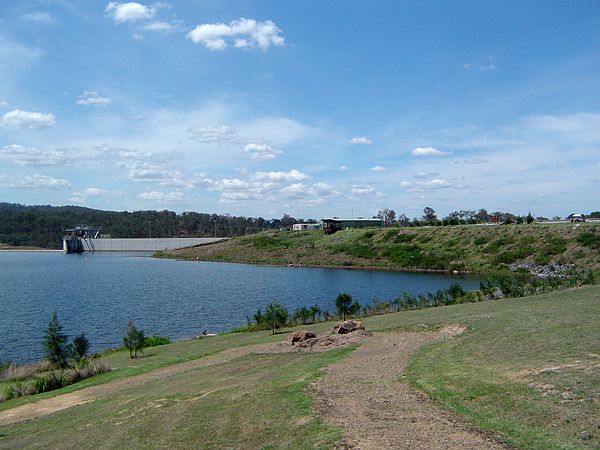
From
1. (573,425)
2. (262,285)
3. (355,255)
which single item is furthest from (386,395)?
(355,255)

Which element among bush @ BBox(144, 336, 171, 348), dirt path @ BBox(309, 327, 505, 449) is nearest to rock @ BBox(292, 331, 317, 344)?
dirt path @ BBox(309, 327, 505, 449)

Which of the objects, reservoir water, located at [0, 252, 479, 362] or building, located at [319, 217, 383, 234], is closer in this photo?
reservoir water, located at [0, 252, 479, 362]

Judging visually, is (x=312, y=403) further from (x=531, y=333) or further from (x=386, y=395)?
(x=531, y=333)

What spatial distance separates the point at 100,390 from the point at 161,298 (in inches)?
1550

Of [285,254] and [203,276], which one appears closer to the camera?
[203,276]

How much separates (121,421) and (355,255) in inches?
3930

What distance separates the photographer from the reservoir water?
141 feet

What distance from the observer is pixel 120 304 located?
185 feet

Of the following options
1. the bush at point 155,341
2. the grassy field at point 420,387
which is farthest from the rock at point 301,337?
the bush at point 155,341

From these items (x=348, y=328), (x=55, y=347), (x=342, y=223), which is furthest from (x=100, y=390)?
(x=342, y=223)

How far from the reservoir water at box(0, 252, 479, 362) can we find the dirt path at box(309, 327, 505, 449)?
26.3 metres

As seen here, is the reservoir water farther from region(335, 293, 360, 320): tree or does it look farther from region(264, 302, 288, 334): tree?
region(335, 293, 360, 320): tree

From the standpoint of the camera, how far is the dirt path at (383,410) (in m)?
9.74

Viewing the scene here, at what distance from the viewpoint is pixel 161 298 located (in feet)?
200
